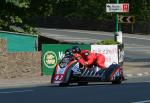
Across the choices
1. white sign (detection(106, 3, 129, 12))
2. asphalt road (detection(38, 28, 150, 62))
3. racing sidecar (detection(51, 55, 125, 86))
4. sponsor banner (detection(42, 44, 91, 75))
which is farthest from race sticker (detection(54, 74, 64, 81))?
asphalt road (detection(38, 28, 150, 62))

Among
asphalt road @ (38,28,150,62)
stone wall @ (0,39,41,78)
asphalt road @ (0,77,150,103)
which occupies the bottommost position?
asphalt road @ (38,28,150,62)

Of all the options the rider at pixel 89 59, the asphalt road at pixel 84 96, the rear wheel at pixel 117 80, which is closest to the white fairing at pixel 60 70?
the rider at pixel 89 59

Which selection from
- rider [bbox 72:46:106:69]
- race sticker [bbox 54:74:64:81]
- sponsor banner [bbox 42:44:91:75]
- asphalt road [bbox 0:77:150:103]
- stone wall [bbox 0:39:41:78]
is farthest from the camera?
sponsor banner [bbox 42:44:91:75]

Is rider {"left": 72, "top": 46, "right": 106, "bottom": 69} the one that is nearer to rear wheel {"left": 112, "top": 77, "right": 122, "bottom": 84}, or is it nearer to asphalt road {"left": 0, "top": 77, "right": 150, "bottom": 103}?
rear wheel {"left": 112, "top": 77, "right": 122, "bottom": 84}

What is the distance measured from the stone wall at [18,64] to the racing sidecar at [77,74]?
24.0 ft

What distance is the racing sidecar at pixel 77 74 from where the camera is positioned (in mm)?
21719

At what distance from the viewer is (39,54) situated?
30688 millimetres

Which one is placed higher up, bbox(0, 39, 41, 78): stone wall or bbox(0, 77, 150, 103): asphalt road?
bbox(0, 77, 150, 103): asphalt road

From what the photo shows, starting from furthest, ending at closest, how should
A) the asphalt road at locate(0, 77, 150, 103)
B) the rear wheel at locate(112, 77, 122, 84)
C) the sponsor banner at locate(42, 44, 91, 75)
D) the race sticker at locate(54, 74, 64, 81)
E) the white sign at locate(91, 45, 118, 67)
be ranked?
the white sign at locate(91, 45, 118, 67) → the sponsor banner at locate(42, 44, 91, 75) → the rear wheel at locate(112, 77, 122, 84) → the race sticker at locate(54, 74, 64, 81) → the asphalt road at locate(0, 77, 150, 103)

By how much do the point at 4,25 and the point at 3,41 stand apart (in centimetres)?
729

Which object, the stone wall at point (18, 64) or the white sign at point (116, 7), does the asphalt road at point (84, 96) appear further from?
the white sign at point (116, 7)

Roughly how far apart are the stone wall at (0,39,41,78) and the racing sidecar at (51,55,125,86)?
731 cm

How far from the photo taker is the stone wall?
94.9 feet

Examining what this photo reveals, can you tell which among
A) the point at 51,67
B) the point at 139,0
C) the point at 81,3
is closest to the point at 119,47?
the point at 51,67
